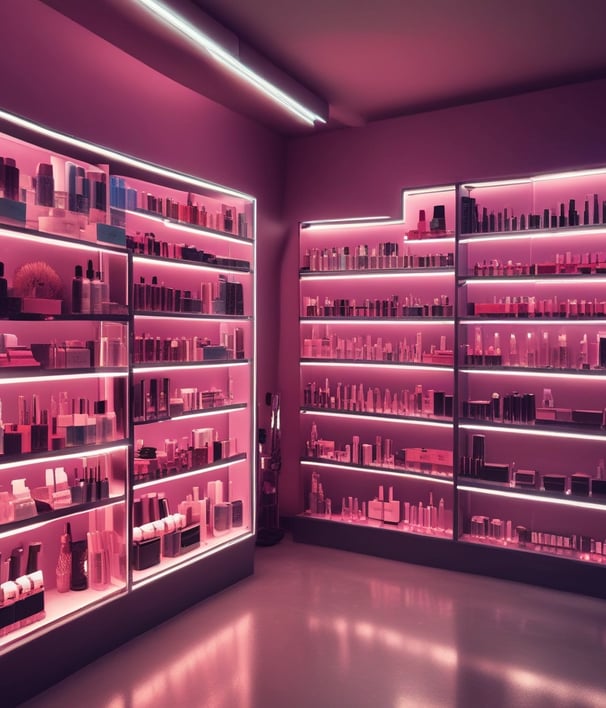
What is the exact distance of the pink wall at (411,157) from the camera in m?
5.00

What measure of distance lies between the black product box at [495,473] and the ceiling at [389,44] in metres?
3.11

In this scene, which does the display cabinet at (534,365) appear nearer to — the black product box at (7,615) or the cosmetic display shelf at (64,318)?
the cosmetic display shelf at (64,318)

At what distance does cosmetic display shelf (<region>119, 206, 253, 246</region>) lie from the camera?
13.9 feet

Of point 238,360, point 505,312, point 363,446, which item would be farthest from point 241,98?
point 363,446

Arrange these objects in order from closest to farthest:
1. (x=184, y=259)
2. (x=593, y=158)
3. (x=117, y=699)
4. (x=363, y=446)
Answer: (x=117, y=699) < (x=184, y=259) < (x=593, y=158) < (x=363, y=446)

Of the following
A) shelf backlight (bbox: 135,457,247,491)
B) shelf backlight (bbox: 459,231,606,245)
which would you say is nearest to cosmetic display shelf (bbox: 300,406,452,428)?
shelf backlight (bbox: 135,457,247,491)

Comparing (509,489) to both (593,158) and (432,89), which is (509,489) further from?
(432,89)

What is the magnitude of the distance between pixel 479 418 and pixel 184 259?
8.92ft

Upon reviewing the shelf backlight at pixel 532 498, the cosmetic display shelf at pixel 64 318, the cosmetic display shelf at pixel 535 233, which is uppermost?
the cosmetic display shelf at pixel 535 233

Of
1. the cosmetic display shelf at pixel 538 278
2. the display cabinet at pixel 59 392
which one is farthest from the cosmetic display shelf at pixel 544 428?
the display cabinet at pixel 59 392

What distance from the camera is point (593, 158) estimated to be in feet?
16.1

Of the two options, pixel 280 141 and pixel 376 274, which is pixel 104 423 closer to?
pixel 376 274

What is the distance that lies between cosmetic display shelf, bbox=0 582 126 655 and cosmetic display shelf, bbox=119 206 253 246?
2368 mm

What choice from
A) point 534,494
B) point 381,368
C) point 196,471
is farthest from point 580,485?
point 196,471
